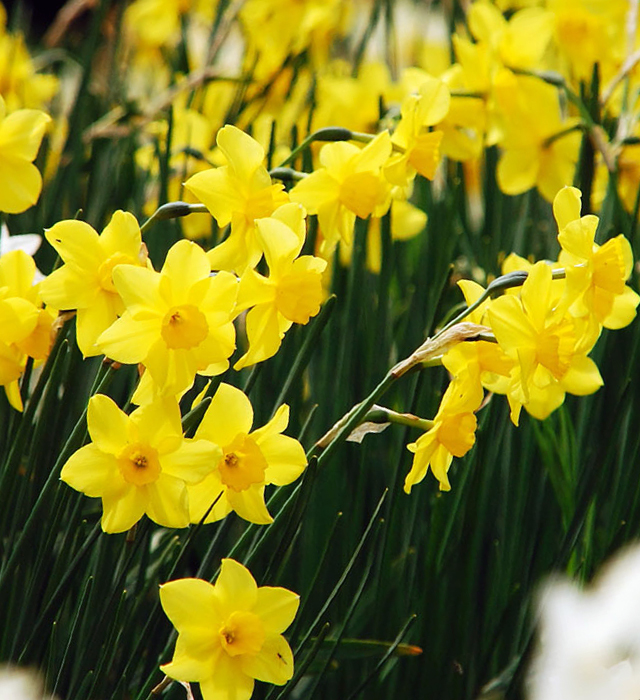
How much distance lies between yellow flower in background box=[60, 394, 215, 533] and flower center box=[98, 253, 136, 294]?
0.12 meters

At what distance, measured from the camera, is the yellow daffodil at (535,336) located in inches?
28.6

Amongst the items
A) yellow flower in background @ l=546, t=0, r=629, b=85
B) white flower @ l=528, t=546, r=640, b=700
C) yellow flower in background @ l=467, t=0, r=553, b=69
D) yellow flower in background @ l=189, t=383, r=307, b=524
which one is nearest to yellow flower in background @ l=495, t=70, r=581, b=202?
yellow flower in background @ l=467, t=0, r=553, b=69

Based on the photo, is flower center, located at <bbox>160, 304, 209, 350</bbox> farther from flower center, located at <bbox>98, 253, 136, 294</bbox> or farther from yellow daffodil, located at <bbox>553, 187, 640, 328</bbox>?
yellow daffodil, located at <bbox>553, 187, 640, 328</bbox>

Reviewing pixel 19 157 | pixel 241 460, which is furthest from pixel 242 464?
pixel 19 157

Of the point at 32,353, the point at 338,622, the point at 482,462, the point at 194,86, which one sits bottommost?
the point at 338,622

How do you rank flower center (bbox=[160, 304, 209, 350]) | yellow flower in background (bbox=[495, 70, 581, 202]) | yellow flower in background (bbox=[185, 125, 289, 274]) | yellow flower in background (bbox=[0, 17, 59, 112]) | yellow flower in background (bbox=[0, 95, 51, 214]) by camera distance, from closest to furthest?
flower center (bbox=[160, 304, 209, 350])
yellow flower in background (bbox=[185, 125, 289, 274])
yellow flower in background (bbox=[0, 95, 51, 214])
yellow flower in background (bbox=[495, 70, 581, 202])
yellow flower in background (bbox=[0, 17, 59, 112])

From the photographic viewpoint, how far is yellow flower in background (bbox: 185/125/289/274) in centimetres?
83

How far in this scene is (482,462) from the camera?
3.34 feet

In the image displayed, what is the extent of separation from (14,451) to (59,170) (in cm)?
101

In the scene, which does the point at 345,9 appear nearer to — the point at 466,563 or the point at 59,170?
the point at 59,170

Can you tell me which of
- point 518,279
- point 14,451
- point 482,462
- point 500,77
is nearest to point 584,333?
point 518,279

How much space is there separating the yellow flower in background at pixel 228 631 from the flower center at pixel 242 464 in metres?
0.07

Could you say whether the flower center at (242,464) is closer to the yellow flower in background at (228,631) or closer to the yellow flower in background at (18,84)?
the yellow flower in background at (228,631)

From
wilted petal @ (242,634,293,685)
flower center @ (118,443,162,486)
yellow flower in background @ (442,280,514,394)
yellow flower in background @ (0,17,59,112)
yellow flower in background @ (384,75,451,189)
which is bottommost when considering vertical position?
wilted petal @ (242,634,293,685)
